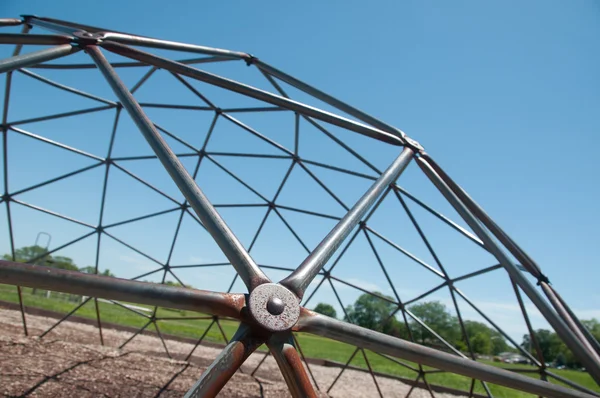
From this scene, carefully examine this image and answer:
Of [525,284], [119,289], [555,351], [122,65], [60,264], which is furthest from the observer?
[555,351]

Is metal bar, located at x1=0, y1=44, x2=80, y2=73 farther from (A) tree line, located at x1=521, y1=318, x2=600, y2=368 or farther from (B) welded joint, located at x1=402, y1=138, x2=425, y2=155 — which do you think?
(A) tree line, located at x1=521, y1=318, x2=600, y2=368

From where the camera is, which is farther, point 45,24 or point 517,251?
point 45,24

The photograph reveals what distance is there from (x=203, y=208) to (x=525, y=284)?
5.49 m

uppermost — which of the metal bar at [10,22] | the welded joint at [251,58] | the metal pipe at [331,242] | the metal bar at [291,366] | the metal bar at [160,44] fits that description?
the welded joint at [251,58]

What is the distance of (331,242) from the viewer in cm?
515

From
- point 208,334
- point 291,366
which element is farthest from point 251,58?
point 208,334

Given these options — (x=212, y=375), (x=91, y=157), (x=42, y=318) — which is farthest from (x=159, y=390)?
(x=42, y=318)

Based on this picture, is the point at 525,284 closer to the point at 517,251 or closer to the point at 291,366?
the point at 517,251

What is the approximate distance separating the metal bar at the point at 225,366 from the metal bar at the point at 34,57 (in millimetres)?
4502

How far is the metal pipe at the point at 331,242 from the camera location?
4.47m

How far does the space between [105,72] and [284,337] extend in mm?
4476

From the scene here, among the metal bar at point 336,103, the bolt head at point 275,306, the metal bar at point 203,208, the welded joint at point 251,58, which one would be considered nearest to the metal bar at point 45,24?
the metal bar at point 203,208

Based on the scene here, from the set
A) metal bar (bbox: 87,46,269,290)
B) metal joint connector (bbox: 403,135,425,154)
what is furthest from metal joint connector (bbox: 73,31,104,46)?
metal joint connector (bbox: 403,135,425,154)

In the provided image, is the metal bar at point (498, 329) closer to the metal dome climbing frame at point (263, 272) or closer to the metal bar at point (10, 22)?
the metal dome climbing frame at point (263, 272)
